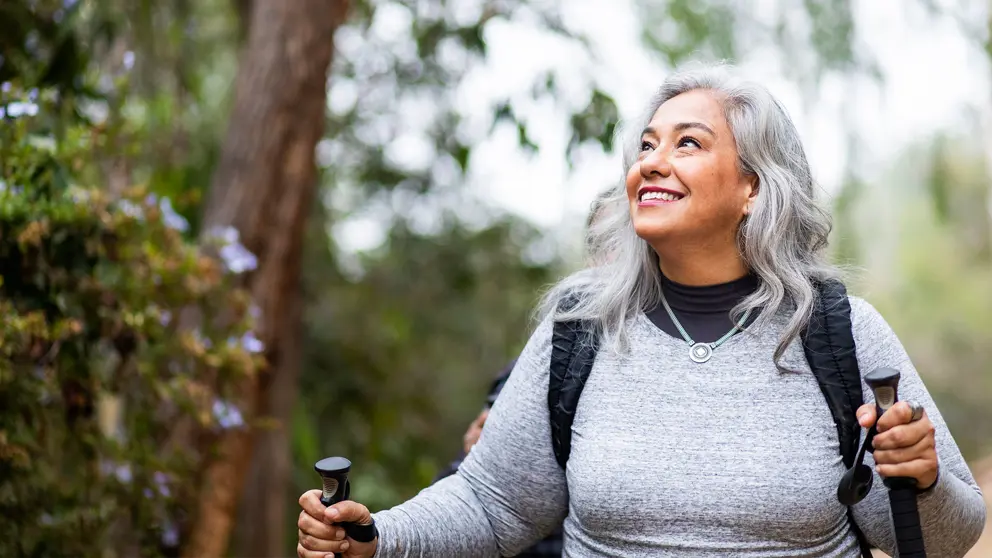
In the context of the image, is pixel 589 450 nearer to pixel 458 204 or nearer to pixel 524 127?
pixel 524 127

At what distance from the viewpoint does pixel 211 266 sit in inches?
129

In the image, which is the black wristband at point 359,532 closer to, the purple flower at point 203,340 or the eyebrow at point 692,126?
the eyebrow at point 692,126

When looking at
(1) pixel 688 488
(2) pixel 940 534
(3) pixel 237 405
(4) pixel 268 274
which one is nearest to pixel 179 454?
(3) pixel 237 405

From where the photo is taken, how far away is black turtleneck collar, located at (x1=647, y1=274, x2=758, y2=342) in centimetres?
216

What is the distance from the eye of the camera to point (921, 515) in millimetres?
1888

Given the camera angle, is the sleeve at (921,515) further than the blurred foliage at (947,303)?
No

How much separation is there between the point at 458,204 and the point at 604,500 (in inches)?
229

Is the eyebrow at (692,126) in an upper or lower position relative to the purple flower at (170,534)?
upper

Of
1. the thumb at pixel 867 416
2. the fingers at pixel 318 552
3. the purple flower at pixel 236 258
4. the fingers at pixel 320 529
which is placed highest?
the purple flower at pixel 236 258

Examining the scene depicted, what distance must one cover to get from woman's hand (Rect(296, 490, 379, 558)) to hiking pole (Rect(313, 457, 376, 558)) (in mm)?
13

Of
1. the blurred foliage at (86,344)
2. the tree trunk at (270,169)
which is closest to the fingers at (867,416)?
the blurred foliage at (86,344)

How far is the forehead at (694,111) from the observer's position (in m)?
2.22

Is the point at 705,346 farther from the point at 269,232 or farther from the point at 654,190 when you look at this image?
the point at 269,232

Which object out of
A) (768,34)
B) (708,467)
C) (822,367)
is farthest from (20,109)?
(768,34)
